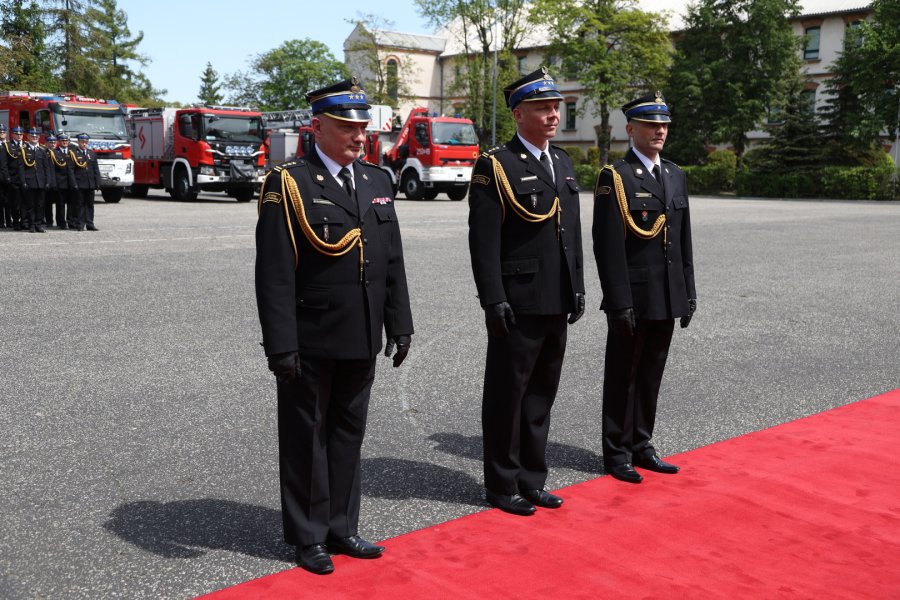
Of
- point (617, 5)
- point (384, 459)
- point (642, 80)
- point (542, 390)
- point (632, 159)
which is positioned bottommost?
point (384, 459)

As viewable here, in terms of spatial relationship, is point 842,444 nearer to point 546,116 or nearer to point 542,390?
point 542,390

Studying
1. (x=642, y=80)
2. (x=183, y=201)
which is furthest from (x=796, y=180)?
(x=183, y=201)

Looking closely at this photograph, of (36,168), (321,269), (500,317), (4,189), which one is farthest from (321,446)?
(4,189)

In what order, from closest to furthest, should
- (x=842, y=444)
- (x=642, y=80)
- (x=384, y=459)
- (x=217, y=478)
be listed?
(x=217, y=478)
(x=384, y=459)
(x=842, y=444)
(x=642, y=80)

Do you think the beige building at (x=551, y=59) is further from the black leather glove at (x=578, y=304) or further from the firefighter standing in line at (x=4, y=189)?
the black leather glove at (x=578, y=304)

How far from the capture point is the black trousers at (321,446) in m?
3.68

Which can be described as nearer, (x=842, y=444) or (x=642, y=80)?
(x=842, y=444)

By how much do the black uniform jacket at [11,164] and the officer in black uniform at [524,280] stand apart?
1564cm

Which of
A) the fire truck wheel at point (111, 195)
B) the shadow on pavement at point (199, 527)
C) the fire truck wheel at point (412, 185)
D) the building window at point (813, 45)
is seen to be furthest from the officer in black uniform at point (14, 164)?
the building window at point (813, 45)

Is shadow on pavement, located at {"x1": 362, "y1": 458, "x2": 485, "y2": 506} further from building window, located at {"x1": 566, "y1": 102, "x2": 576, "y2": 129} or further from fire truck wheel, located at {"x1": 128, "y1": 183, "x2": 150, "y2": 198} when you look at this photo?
building window, located at {"x1": 566, "y1": 102, "x2": 576, "y2": 129}

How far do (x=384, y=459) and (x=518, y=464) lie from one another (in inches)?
38.8

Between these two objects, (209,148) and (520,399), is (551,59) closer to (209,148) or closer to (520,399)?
(209,148)

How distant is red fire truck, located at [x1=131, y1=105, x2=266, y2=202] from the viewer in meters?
27.4

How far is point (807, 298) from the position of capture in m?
11.1
